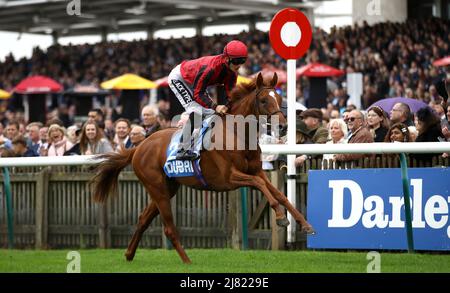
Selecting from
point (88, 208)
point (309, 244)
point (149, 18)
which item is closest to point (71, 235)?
point (88, 208)

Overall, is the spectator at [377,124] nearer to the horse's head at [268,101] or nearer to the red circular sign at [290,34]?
the red circular sign at [290,34]

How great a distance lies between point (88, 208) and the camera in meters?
11.5

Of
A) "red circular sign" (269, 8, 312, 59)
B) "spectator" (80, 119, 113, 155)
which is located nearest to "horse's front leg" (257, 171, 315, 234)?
"red circular sign" (269, 8, 312, 59)

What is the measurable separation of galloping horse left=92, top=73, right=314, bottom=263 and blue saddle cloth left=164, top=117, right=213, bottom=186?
0.16ft

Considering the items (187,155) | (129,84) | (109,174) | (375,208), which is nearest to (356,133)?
(375,208)

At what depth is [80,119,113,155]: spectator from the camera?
11805 mm

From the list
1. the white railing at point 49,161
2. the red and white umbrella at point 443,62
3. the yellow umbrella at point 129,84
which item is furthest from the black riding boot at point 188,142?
the yellow umbrella at point 129,84

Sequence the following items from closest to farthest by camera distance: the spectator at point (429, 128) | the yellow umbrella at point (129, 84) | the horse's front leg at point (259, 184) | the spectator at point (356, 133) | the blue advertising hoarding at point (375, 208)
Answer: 1. the horse's front leg at point (259, 184)
2. the blue advertising hoarding at point (375, 208)
3. the spectator at point (429, 128)
4. the spectator at point (356, 133)
5. the yellow umbrella at point (129, 84)

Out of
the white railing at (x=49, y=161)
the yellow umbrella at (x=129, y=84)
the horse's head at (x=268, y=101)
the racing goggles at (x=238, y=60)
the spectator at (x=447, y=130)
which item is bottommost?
the white railing at (x=49, y=161)

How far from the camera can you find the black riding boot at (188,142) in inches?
353

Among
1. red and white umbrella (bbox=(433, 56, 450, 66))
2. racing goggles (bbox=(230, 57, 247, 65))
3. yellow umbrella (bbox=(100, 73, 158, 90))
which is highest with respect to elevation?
red and white umbrella (bbox=(433, 56, 450, 66))

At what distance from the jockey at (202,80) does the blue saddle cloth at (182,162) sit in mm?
60

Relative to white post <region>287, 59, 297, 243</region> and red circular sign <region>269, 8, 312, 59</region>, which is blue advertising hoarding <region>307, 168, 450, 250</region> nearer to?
white post <region>287, 59, 297, 243</region>
